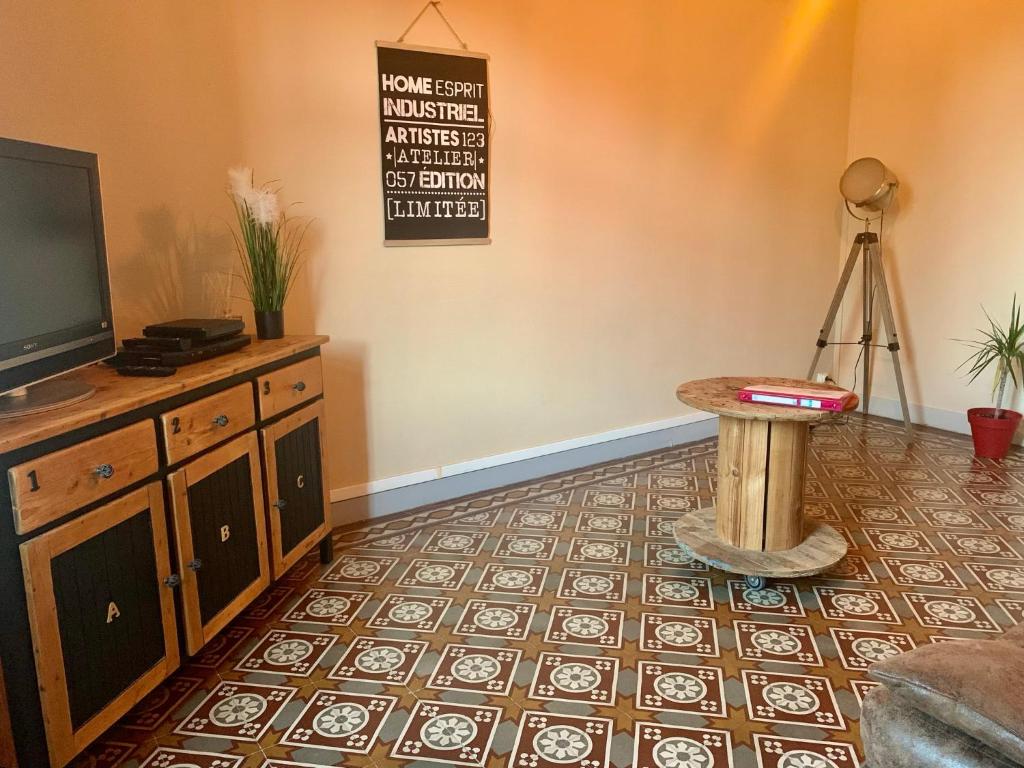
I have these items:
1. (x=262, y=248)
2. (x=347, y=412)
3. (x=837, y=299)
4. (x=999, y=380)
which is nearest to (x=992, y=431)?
(x=999, y=380)

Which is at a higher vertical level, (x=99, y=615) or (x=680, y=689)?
(x=99, y=615)

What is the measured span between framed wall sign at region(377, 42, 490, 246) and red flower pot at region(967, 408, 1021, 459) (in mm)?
2851

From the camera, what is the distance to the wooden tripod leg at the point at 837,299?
14.8 feet

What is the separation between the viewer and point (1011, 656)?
3.72ft

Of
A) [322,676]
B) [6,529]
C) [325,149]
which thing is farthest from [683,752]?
[325,149]

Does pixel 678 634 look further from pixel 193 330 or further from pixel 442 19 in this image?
pixel 442 19

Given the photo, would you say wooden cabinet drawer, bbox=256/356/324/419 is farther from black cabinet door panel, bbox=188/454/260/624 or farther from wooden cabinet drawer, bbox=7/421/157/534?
wooden cabinet drawer, bbox=7/421/157/534

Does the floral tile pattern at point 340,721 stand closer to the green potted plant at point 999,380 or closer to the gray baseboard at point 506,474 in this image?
the gray baseboard at point 506,474

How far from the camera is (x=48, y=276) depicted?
1.78 meters

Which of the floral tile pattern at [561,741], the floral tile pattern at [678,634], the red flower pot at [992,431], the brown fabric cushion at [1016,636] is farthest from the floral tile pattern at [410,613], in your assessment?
the red flower pot at [992,431]

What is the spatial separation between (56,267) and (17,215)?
0.55 ft

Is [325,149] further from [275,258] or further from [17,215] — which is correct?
[17,215]

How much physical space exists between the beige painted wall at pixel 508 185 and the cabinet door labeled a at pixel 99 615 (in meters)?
0.95

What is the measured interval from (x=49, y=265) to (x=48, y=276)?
27 mm
